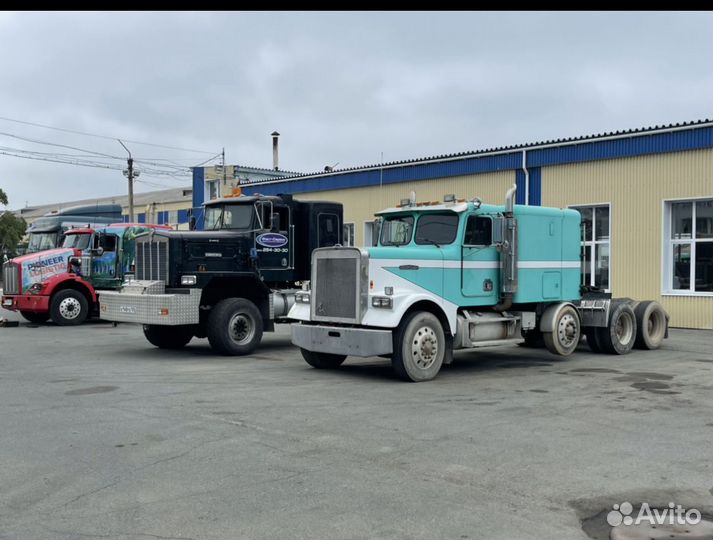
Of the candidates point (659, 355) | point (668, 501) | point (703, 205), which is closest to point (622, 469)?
point (668, 501)

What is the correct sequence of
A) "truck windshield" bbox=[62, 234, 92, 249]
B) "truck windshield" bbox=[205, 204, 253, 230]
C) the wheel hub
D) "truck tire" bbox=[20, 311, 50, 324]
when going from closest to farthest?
the wheel hub → "truck windshield" bbox=[205, 204, 253, 230] → "truck windshield" bbox=[62, 234, 92, 249] → "truck tire" bbox=[20, 311, 50, 324]

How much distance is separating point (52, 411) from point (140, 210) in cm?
4795

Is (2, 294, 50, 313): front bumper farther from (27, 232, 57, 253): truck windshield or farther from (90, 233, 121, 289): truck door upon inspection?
(27, 232, 57, 253): truck windshield

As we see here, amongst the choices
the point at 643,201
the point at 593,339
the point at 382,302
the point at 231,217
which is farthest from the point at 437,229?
the point at 643,201

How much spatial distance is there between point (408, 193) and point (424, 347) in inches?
657

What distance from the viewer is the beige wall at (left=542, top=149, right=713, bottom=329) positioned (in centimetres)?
1895

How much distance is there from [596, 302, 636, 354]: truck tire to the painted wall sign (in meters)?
6.42

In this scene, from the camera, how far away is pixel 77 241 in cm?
2089

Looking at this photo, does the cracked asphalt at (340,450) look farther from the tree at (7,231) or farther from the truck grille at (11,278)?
the tree at (7,231)

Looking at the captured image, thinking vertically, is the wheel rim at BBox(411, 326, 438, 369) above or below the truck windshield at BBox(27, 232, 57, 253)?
below

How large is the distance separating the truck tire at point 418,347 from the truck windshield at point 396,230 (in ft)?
5.39

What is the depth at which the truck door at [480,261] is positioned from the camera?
1175cm

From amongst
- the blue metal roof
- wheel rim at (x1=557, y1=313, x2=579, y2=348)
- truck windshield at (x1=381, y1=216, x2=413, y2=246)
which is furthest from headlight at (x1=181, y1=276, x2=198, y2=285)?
the blue metal roof

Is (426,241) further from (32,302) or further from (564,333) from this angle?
(32,302)
